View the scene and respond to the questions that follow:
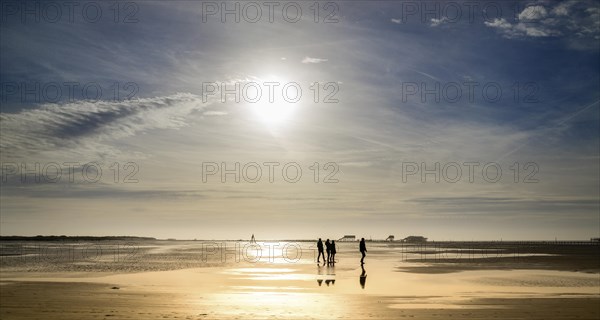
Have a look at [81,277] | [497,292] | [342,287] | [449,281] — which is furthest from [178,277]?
[497,292]

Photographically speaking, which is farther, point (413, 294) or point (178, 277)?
point (178, 277)

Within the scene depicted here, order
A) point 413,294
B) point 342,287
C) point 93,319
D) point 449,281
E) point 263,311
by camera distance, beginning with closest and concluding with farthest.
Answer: point 93,319
point 263,311
point 413,294
point 342,287
point 449,281

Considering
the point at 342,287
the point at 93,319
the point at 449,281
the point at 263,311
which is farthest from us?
the point at 449,281

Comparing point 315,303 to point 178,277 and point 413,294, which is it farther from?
point 178,277

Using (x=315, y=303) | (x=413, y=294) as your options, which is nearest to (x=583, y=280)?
(x=413, y=294)

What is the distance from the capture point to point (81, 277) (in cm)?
2956

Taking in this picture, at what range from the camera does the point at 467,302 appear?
19438 mm

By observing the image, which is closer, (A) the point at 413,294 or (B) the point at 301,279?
(A) the point at 413,294

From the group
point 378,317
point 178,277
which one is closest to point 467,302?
point 378,317

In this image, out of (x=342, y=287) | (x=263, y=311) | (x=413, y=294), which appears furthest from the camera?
(x=342, y=287)

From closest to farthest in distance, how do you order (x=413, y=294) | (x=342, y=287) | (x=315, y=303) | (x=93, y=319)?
Answer: (x=93, y=319) < (x=315, y=303) < (x=413, y=294) < (x=342, y=287)

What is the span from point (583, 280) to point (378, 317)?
63.2ft

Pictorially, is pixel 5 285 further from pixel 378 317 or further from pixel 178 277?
pixel 378 317

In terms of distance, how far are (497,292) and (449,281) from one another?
5572 mm
